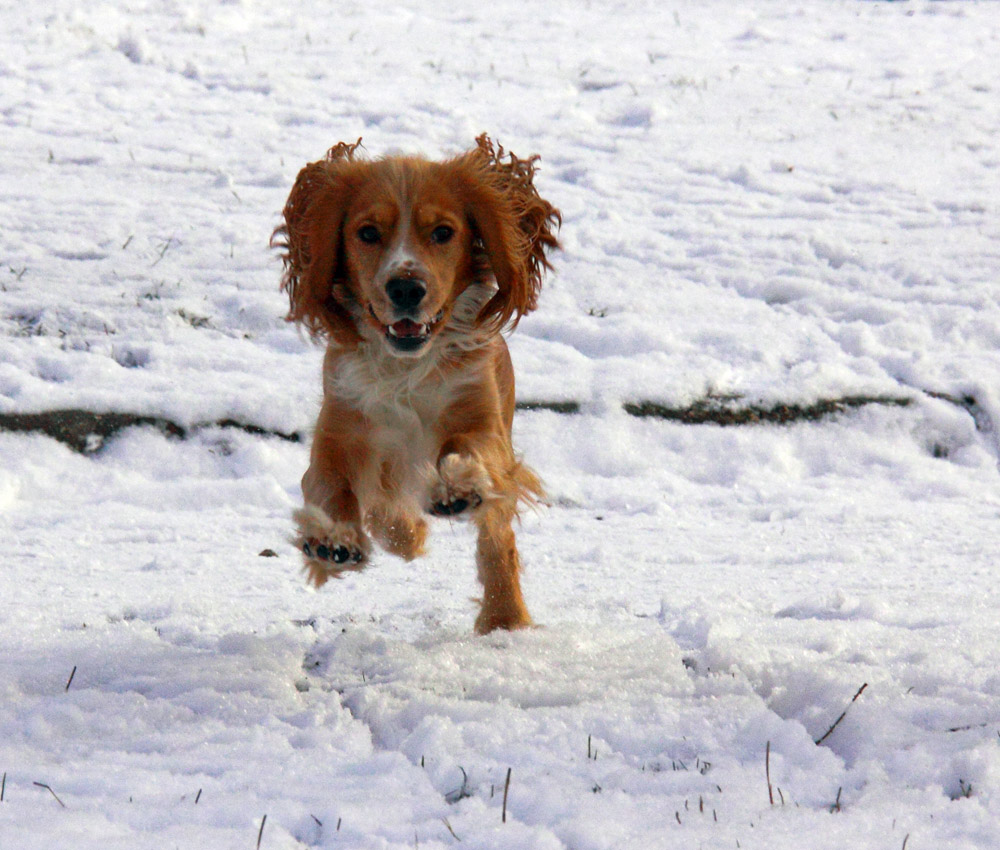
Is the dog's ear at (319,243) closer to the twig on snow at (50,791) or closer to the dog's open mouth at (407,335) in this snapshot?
the dog's open mouth at (407,335)

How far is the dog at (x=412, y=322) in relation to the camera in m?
3.17

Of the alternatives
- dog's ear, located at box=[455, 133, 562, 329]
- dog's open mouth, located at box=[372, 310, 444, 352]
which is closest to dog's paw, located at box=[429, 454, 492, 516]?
dog's open mouth, located at box=[372, 310, 444, 352]

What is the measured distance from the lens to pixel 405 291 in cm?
302

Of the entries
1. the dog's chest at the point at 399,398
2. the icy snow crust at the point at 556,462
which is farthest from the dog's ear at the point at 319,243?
the icy snow crust at the point at 556,462

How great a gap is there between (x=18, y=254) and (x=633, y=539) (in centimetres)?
377

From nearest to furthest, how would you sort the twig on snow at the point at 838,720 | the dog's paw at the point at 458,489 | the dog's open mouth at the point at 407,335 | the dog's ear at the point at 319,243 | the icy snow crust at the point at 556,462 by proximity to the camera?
the icy snow crust at the point at 556,462 < the twig on snow at the point at 838,720 < the dog's paw at the point at 458,489 < the dog's open mouth at the point at 407,335 < the dog's ear at the point at 319,243

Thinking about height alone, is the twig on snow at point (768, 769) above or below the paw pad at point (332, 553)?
above

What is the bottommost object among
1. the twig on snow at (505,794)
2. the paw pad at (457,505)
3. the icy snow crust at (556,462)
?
the icy snow crust at (556,462)

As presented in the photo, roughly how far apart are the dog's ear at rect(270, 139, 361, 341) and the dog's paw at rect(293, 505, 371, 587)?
611 mm

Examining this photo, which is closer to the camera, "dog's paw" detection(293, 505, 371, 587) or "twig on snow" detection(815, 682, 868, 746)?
"twig on snow" detection(815, 682, 868, 746)

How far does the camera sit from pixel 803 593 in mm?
3834

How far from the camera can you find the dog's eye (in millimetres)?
3201

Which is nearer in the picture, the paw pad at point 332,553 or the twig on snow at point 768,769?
the twig on snow at point 768,769

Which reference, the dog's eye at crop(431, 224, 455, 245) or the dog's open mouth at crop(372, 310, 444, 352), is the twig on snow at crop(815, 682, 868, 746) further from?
the dog's eye at crop(431, 224, 455, 245)
